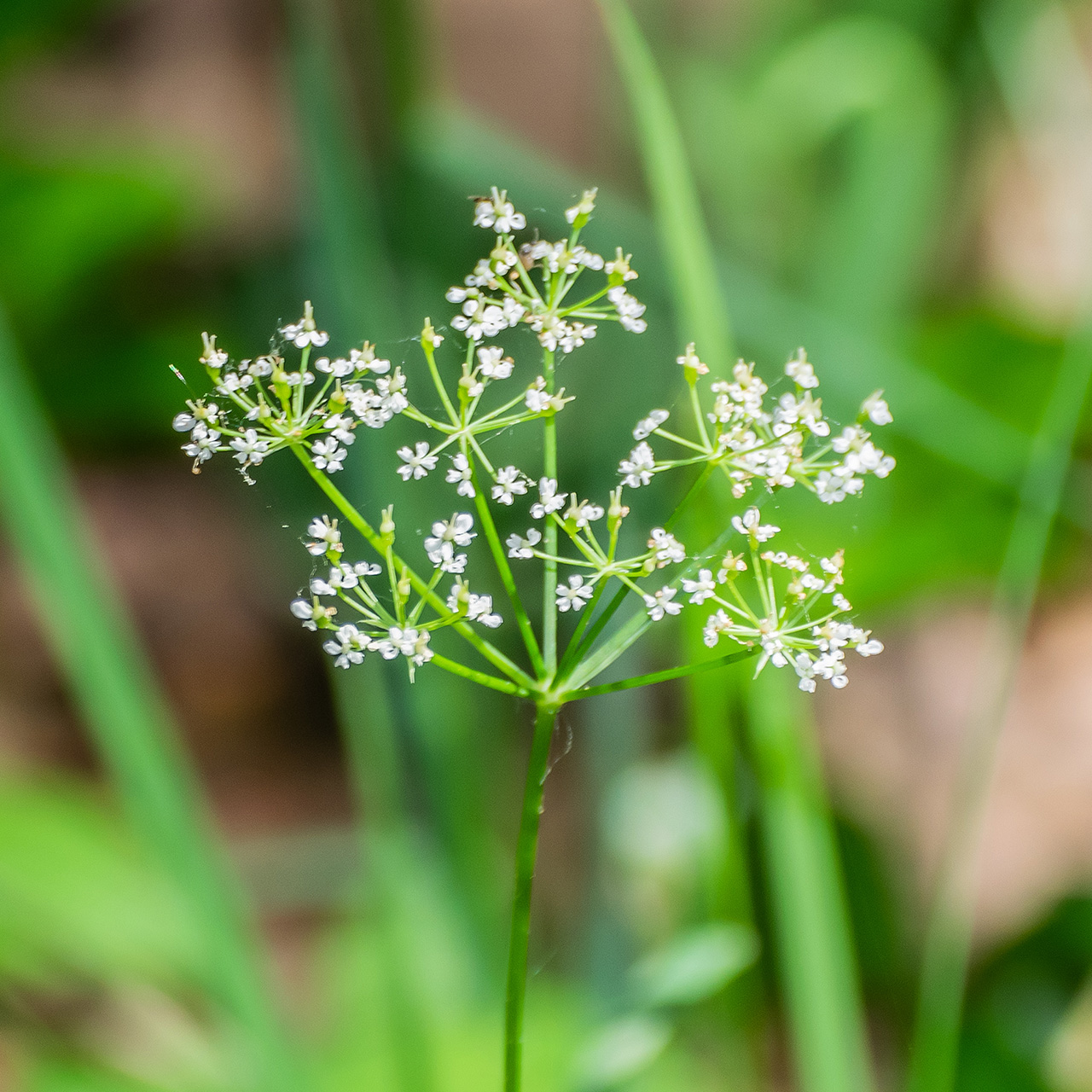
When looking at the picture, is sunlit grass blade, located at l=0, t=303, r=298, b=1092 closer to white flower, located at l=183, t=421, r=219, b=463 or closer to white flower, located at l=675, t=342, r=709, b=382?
white flower, located at l=183, t=421, r=219, b=463

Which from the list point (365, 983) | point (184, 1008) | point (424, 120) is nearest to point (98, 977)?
point (184, 1008)

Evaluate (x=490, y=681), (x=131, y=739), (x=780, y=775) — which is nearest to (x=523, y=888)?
(x=490, y=681)

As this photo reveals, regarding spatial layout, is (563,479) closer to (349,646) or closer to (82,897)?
(82,897)

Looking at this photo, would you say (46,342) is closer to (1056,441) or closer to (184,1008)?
(184,1008)

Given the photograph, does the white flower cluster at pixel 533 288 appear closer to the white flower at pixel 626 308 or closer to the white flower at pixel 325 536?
the white flower at pixel 626 308

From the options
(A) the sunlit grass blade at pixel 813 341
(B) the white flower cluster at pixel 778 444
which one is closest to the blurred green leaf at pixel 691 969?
(B) the white flower cluster at pixel 778 444

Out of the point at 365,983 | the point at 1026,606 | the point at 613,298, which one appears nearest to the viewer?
the point at 613,298
